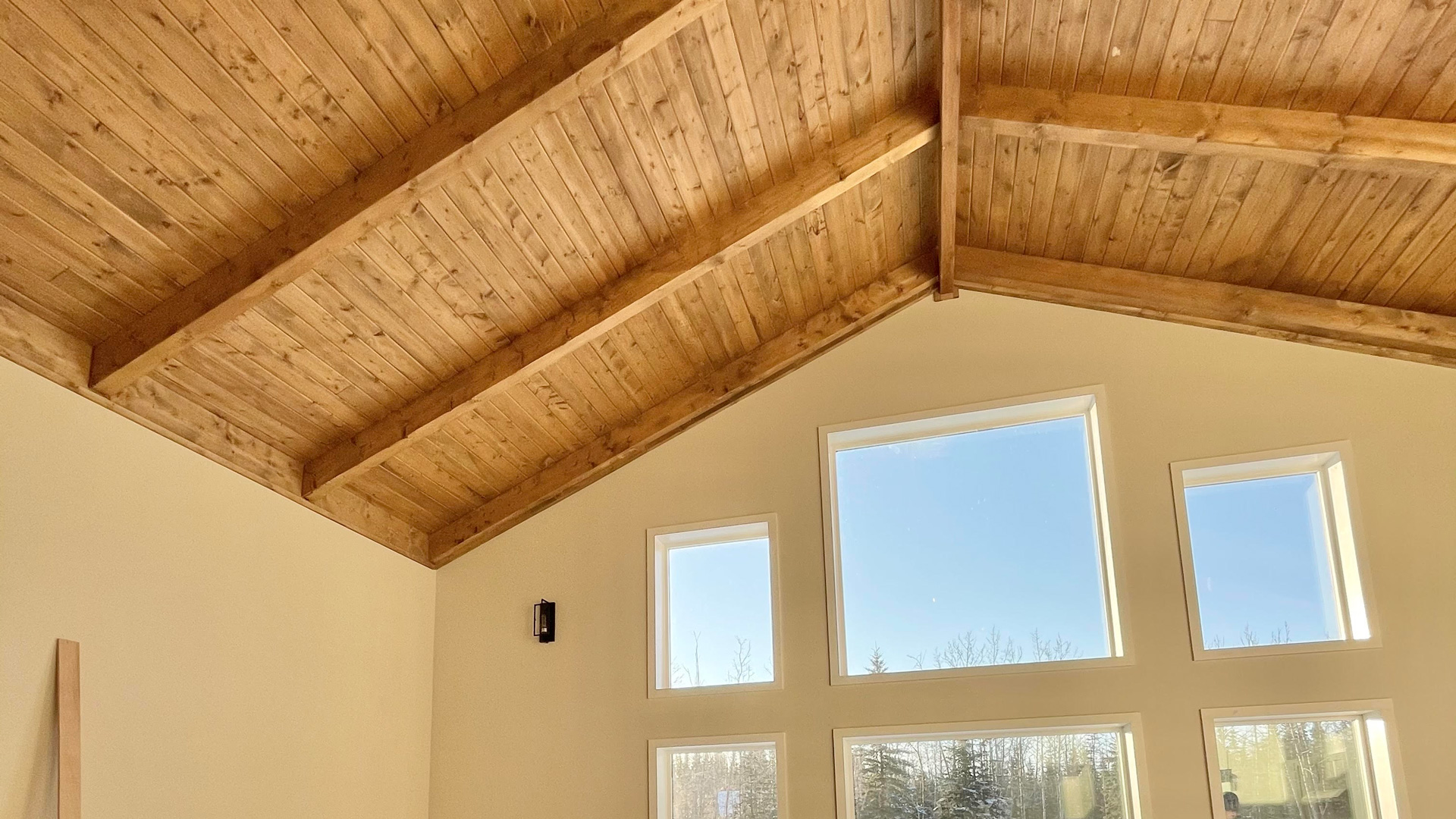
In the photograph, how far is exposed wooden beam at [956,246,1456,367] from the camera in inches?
223

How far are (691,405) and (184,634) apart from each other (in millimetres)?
2966

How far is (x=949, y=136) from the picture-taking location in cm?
525

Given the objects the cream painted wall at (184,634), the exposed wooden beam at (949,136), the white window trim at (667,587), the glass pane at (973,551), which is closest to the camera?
the cream painted wall at (184,634)

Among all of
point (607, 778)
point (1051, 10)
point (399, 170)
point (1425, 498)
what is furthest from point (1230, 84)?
point (607, 778)

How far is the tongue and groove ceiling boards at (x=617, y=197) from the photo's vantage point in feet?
12.9

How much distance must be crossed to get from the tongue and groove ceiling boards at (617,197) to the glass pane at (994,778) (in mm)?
2258

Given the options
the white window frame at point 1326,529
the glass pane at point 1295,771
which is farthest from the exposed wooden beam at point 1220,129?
the glass pane at point 1295,771

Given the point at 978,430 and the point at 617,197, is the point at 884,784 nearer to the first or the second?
the point at 978,430

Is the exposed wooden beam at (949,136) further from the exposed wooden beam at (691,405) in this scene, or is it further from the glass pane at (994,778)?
the glass pane at (994,778)

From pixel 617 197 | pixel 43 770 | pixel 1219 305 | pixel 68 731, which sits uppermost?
pixel 617 197

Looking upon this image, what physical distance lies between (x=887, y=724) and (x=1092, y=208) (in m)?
2.84

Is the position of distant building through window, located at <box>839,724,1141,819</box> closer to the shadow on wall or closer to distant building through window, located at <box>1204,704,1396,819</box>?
distant building through window, located at <box>1204,704,1396,819</box>

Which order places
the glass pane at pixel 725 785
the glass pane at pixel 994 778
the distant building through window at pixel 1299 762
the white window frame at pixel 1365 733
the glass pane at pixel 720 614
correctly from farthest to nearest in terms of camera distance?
the glass pane at pixel 720 614, the glass pane at pixel 725 785, the glass pane at pixel 994 778, the distant building through window at pixel 1299 762, the white window frame at pixel 1365 733

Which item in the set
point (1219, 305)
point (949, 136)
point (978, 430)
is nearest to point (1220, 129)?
point (949, 136)
